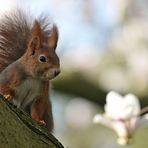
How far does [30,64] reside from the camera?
1.95 meters

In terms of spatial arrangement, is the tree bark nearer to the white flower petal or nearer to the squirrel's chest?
the squirrel's chest

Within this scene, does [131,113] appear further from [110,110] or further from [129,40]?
[129,40]

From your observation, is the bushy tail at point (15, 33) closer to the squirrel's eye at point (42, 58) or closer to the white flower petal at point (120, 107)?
the squirrel's eye at point (42, 58)

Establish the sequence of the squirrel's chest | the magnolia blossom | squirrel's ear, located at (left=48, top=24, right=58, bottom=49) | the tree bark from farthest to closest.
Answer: the magnolia blossom → squirrel's ear, located at (left=48, top=24, right=58, bottom=49) → the squirrel's chest → the tree bark

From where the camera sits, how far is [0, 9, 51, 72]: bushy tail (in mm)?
2029

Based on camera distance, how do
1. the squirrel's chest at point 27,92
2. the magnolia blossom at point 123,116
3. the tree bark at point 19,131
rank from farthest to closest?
the magnolia blossom at point 123,116, the squirrel's chest at point 27,92, the tree bark at point 19,131

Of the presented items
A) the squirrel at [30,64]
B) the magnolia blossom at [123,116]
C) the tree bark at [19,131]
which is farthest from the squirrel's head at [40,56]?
the magnolia blossom at [123,116]

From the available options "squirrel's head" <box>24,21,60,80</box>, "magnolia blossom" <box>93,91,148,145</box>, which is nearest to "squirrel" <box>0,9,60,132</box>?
"squirrel's head" <box>24,21,60,80</box>

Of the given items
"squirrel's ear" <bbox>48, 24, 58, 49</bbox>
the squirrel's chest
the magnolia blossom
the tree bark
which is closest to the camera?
the tree bark

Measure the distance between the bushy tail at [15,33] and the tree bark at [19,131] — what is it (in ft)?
1.87

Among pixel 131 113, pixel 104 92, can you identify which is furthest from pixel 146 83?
pixel 131 113

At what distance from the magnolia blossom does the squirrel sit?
33.0 inches

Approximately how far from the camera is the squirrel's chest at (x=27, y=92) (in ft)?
6.18

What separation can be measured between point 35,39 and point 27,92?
16 centimetres
